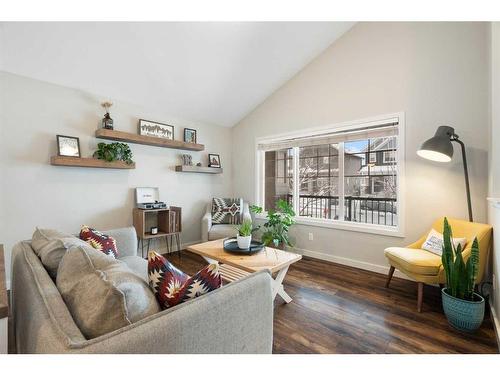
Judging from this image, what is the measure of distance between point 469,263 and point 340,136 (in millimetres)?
→ 1985

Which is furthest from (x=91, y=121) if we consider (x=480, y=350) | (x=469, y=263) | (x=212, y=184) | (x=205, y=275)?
(x=480, y=350)

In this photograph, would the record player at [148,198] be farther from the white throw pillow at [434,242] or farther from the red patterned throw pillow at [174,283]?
the white throw pillow at [434,242]

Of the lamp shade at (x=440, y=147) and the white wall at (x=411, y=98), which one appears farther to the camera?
the white wall at (x=411, y=98)

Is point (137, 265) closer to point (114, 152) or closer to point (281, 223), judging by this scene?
point (114, 152)

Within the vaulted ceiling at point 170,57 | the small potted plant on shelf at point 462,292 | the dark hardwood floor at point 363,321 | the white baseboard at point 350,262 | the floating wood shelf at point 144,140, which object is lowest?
the dark hardwood floor at point 363,321

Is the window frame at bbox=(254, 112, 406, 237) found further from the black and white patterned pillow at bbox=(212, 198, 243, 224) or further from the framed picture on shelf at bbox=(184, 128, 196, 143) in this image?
the framed picture on shelf at bbox=(184, 128, 196, 143)

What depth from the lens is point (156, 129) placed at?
353 cm

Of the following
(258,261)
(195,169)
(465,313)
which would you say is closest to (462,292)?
(465,313)

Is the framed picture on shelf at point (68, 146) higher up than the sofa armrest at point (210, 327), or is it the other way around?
the framed picture on shelf at point (68, 146)

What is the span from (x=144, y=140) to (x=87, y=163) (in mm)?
742

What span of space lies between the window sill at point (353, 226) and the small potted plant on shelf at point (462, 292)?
3.08 ft

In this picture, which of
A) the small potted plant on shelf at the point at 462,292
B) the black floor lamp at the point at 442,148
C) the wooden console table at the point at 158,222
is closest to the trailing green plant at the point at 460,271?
the small potted plant on shelf at the point at 462,292

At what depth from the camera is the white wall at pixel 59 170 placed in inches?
97.3
